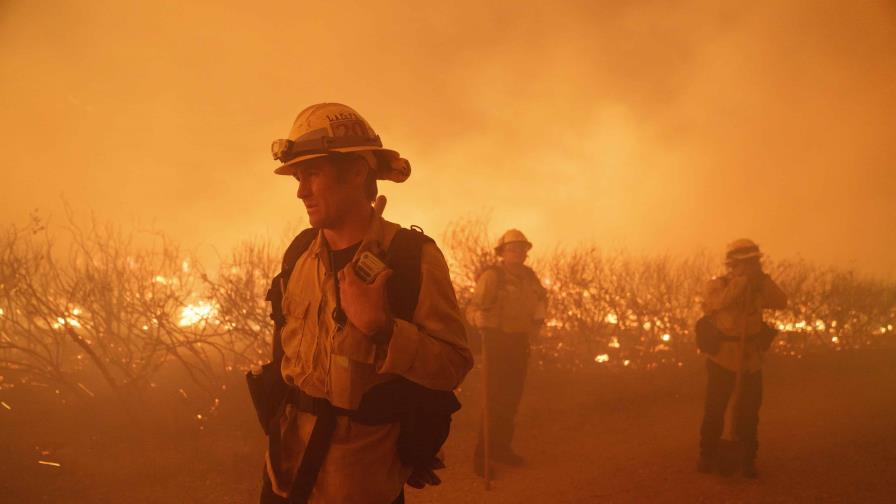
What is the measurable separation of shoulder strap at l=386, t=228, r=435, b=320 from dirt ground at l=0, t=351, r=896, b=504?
12.6 ft

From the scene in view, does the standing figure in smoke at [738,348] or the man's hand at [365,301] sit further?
the standing figure in smoke at [738,348]

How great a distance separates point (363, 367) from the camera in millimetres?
1803

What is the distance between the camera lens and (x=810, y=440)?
6371 millimetres

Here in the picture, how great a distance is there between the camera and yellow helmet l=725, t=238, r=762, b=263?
5.00m

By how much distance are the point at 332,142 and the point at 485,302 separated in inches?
150

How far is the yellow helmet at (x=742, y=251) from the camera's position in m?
5.00

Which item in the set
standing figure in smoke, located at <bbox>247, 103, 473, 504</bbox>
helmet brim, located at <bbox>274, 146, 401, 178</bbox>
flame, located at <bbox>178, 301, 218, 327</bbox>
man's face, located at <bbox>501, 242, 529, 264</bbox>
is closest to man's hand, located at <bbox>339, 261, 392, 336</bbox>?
standing figure in smoke, located at <bbox>247, 103, 473, 504</bbox>

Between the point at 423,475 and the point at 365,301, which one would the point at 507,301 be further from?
the point at 365,301

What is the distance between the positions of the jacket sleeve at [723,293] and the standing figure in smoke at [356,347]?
425 centimetres

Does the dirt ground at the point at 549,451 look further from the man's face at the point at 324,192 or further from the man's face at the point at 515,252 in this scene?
the man's face at the point at 324,192

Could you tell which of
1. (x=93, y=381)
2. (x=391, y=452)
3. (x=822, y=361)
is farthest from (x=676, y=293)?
(x=93, y=381)

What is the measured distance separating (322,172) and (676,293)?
12299 millimetres

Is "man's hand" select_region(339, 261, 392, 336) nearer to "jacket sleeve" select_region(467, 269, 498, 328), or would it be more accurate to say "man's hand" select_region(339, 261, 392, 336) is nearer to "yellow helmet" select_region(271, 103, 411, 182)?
"yellow helmet" select_region(271, 103, 411, 182)

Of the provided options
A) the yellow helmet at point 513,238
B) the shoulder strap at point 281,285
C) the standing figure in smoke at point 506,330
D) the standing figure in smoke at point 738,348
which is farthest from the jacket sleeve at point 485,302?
the shoulder strap at point 281,285
